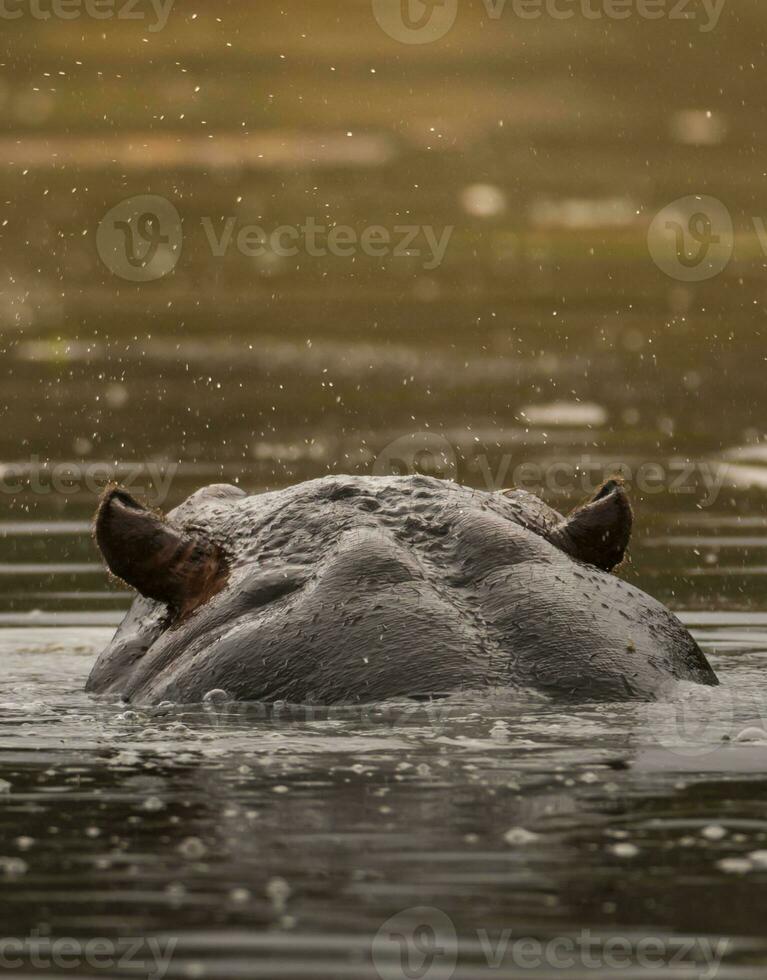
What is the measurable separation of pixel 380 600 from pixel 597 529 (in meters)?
1.32

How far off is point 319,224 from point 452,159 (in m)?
3.70

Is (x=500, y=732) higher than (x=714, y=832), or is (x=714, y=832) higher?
(x=500, y=732)

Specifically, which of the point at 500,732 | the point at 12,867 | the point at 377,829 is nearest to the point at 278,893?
the point at 377,829

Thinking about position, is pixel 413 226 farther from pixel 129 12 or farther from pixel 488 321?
pixel 129 12

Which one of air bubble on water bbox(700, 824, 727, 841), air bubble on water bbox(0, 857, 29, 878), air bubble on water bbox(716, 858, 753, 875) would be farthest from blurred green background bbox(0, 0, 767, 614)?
air bubble on water bbox(0, 857, 29, 878)

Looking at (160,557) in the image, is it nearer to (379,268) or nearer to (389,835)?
(389,835)

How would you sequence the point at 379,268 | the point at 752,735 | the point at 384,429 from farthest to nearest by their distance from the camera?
the point at 379,268, the point at 384,429, the point at 752,735

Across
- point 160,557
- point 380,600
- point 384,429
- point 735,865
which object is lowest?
point 735,865

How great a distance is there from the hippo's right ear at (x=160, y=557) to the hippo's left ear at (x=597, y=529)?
1302mm

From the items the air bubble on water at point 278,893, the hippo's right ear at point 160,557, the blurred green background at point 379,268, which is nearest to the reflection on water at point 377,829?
the air bubble on water at point 278,893

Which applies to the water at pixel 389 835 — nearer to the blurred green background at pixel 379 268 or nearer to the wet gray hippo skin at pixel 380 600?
the wet gray hippo skin at pixel 380 600

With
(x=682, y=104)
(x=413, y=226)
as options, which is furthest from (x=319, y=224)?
(x=682, y=104)

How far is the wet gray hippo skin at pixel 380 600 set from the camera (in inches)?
306

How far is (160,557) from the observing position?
855 cm
